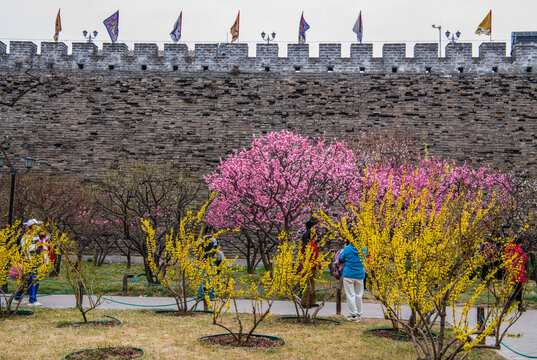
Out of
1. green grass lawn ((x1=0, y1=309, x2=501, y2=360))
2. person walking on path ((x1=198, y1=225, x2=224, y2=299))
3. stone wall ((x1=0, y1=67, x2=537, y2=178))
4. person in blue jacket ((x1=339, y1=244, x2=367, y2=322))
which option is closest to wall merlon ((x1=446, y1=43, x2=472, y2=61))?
stone wall ((x1=0, y1=67, x2=537, y2=178))

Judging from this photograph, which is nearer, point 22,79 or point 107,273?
point 107,273

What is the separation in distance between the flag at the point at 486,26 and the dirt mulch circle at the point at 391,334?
16.3 metres

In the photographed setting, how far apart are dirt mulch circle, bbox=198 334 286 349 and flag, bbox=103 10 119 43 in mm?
17005

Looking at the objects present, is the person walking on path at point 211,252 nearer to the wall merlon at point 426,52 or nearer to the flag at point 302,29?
the wall merlon at point 426,52

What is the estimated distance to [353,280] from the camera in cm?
791

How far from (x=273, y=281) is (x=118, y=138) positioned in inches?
559

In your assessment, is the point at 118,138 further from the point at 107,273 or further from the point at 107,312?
the point at 107,312

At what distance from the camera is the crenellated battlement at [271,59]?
1898 centimetres

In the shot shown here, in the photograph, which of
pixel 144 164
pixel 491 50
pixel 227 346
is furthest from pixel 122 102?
pixel 227 346

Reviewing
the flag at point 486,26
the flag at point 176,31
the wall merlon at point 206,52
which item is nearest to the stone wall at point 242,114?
the wall merlon at point 206,52

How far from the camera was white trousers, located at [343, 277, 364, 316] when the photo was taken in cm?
782

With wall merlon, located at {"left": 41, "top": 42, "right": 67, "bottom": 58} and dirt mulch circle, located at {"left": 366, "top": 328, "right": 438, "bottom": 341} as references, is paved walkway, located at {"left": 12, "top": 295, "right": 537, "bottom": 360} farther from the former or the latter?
wall merlon, located at {"left": 41, "top": 42, "right": 67, "bottom": 58}

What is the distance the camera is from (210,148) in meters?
18.8

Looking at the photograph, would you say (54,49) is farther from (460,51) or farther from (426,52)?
(460,51)
